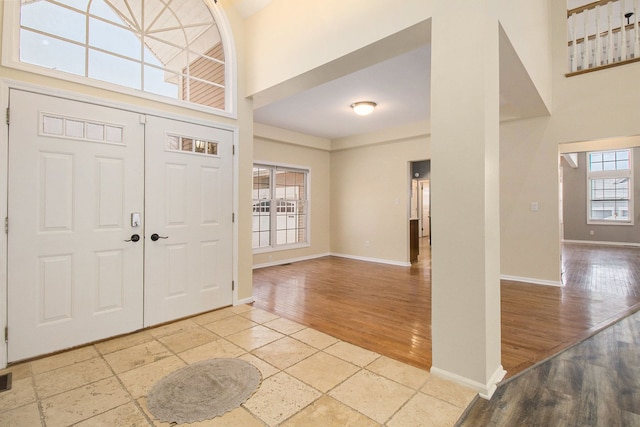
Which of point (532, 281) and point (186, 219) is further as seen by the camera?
point (532, 281)

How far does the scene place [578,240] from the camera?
9.57 meters

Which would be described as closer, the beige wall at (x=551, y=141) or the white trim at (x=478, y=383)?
the white trim at (x=478, y=383)

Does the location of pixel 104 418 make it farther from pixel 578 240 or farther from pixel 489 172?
pixel 578 240

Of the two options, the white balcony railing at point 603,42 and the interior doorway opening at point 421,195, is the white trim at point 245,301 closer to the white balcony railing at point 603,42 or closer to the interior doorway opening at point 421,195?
the white balcony railing at point 603,42

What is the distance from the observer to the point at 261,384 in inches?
82.8

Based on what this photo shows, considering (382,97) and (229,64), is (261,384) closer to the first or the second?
(229,64)

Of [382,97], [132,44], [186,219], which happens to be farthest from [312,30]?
[186,219]

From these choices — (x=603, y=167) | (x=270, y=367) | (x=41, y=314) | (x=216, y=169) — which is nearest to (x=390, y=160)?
(x=216, y=169)

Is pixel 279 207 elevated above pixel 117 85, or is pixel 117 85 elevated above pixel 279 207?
pixel 117 85

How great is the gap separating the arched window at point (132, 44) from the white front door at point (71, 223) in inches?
14.6

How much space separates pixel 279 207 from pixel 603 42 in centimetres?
600

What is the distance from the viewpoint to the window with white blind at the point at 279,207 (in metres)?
6.48

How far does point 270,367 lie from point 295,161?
5118 mm

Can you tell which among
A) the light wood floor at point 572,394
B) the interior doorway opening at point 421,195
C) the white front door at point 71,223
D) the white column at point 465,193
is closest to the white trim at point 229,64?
the white front door at point 71,223
